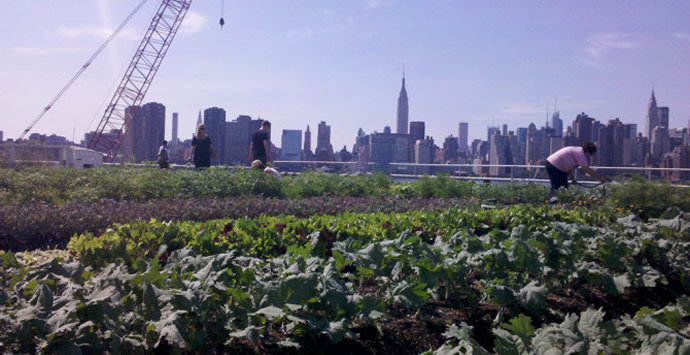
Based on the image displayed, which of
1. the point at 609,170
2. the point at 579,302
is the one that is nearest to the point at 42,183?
the point at 579,302

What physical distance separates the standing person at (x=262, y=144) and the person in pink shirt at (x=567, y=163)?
6.16 meters

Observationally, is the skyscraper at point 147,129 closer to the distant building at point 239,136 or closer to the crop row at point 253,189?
the distant building at point 239,136

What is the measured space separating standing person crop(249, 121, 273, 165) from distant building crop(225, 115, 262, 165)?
1755 centimetres

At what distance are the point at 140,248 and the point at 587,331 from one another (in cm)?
307

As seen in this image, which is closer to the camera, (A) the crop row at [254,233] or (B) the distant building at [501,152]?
(A) the crop row at [254,233]

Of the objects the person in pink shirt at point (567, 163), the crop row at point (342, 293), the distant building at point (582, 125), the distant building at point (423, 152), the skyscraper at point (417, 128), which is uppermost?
the skyscraper at point (417, 128)

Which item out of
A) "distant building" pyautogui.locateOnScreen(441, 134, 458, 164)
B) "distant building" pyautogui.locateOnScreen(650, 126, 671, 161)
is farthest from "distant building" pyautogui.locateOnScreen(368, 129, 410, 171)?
"distant building" pyautogui.locateOnScreen(650, 126, 671, 161)

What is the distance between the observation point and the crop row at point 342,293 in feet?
7.54

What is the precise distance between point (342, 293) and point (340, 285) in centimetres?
14

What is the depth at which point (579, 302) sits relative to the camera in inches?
159

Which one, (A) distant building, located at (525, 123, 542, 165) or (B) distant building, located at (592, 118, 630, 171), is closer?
(B) distant building, located at (592, 118, 630, 171)

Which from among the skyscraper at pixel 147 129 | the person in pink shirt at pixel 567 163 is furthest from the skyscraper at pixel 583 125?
the skyscraper at pixel 147 129

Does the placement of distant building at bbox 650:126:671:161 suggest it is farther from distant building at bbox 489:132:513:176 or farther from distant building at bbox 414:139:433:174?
distant building at bbox 414:139:433:174

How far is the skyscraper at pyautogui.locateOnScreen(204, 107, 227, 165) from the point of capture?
31844 mm
